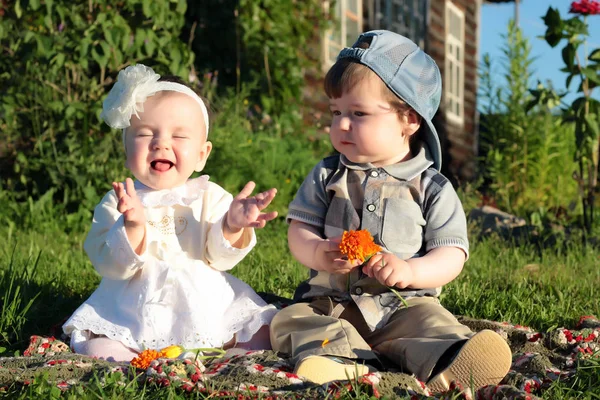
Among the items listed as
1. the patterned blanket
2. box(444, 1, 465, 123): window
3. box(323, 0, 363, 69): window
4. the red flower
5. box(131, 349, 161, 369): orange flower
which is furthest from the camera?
box(444, 1, 465, 123): window

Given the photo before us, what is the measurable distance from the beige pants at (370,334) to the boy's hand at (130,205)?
1.90ft

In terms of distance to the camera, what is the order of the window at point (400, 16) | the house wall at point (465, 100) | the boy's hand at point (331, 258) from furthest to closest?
the house wall at point (465, 100)
the window at point (400, 16)
the boy's hand at point (331, 258)

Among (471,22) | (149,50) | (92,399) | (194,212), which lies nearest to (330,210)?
(194,212)

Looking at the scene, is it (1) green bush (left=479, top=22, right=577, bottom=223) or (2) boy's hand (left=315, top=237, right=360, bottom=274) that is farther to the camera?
(1) green bush (left=479, top=22, right=577, bottom=223)

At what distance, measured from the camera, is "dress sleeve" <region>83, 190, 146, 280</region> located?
2711mm

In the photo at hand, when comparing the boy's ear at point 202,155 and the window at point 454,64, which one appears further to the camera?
the window at point 454,64

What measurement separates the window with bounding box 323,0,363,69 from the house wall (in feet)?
7.55

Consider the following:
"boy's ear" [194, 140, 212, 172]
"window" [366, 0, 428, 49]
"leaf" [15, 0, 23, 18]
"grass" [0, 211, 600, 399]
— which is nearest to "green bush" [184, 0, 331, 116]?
"leaf" [15, 0, 23, 18]

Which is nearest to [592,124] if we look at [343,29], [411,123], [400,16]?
[411,123]

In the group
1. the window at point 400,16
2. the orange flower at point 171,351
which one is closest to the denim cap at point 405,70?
the orange flower at point 171,351

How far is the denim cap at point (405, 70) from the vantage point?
2.78 m

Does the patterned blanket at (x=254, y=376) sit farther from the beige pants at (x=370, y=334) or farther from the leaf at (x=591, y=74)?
the leaf at (x=591, y=74)

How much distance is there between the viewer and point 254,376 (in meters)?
2.33

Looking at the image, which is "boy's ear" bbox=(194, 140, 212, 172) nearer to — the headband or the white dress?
the white dress
